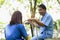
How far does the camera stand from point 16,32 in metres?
3.42

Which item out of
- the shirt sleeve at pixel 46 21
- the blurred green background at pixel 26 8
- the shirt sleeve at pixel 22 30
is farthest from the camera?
the blurred green background at pixel 26 8

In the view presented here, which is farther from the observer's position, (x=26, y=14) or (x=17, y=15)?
(x=26, y=14)

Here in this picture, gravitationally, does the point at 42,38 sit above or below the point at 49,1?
below

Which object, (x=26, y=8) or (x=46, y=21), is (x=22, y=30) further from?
(x=26, y=8)

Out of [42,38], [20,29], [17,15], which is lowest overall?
[42,38]

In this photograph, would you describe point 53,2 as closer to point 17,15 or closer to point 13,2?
point 13,2

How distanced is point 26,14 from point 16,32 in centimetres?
395

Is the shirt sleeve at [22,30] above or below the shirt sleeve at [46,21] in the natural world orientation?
below

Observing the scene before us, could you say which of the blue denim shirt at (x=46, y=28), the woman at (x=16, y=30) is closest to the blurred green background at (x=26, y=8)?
the blue denim shirt at (x=46, y=28)

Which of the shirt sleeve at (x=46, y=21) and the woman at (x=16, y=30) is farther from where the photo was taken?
the shirt sleeve at (x=46, y=21)

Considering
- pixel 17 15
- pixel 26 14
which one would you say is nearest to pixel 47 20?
pixel 17 15

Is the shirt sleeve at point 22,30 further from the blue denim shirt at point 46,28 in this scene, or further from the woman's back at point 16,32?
the blue denim shirt at point 46,28

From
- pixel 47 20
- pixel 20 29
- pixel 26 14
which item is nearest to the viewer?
pixel 20 29

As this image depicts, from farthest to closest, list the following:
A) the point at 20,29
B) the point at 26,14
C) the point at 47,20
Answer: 1. the point at 26,14
2. the point at 47,20
3. the point at 20,29
